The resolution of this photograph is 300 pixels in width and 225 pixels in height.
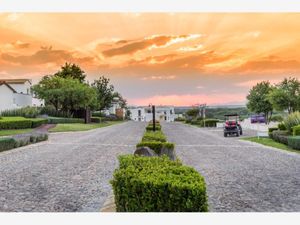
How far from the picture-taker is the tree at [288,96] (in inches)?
1079

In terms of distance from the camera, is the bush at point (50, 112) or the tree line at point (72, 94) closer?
the bush at point (50, 112)

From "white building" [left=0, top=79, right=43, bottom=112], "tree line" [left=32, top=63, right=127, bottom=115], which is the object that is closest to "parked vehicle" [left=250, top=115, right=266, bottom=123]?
"tree line" [left=32, top=63, right=127, bottom=115]

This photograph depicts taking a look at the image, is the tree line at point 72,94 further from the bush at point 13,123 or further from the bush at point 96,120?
the bush at point 13,123

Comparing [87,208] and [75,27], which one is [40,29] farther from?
[87,208]

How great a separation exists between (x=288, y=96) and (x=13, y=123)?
55.6 feet

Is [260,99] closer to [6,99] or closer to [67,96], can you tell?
[67,96]

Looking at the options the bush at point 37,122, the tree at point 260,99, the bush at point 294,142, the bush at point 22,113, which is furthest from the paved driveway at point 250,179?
the tree at point 260,99

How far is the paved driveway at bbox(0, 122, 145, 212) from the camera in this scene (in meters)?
6.32

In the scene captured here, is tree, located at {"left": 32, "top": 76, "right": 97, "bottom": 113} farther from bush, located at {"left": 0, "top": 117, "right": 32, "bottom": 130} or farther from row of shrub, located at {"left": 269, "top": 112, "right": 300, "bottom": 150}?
row of shrub, located at {"left": 269, "top": 112, "right": 300, "bottom": 150}

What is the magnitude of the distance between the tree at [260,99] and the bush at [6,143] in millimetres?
21568

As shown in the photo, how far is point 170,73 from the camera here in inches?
401

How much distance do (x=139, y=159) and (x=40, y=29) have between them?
14.9 ft

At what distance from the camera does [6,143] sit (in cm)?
1469

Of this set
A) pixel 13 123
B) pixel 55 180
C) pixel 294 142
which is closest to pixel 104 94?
pixel 13 123
